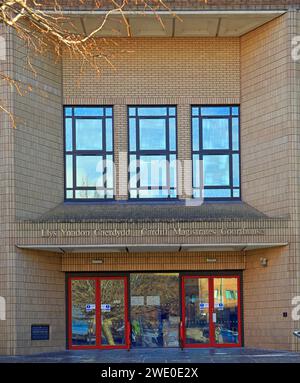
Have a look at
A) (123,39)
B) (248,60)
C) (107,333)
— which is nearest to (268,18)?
(248,60)

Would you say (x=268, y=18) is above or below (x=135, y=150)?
above

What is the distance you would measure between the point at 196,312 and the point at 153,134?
5.76 metres

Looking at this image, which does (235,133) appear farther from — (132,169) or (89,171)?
(89,171)

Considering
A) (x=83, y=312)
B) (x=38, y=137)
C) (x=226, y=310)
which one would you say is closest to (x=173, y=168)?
(x=38, y=137)

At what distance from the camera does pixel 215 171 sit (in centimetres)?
2477

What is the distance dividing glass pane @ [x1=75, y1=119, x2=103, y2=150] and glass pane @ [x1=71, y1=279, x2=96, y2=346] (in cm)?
426

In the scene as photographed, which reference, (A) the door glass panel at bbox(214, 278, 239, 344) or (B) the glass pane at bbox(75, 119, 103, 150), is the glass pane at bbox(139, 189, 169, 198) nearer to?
(B) the glass pane at bbox(75, 119, 103, 150)

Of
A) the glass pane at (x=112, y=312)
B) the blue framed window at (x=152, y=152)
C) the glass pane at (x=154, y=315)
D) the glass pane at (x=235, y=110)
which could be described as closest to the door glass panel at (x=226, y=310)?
the glass pane at (x=154, y=315)

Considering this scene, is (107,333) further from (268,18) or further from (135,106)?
(268,18)

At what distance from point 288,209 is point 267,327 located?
3598 millimetres

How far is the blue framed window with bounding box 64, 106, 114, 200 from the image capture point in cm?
2467

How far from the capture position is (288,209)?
2277 cm

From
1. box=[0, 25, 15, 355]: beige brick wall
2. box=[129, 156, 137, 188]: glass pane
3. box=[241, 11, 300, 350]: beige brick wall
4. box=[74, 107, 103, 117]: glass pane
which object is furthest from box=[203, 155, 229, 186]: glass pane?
box=[0, 25, 15, 355]: beige brick wall

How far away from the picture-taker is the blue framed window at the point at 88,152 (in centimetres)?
2467
